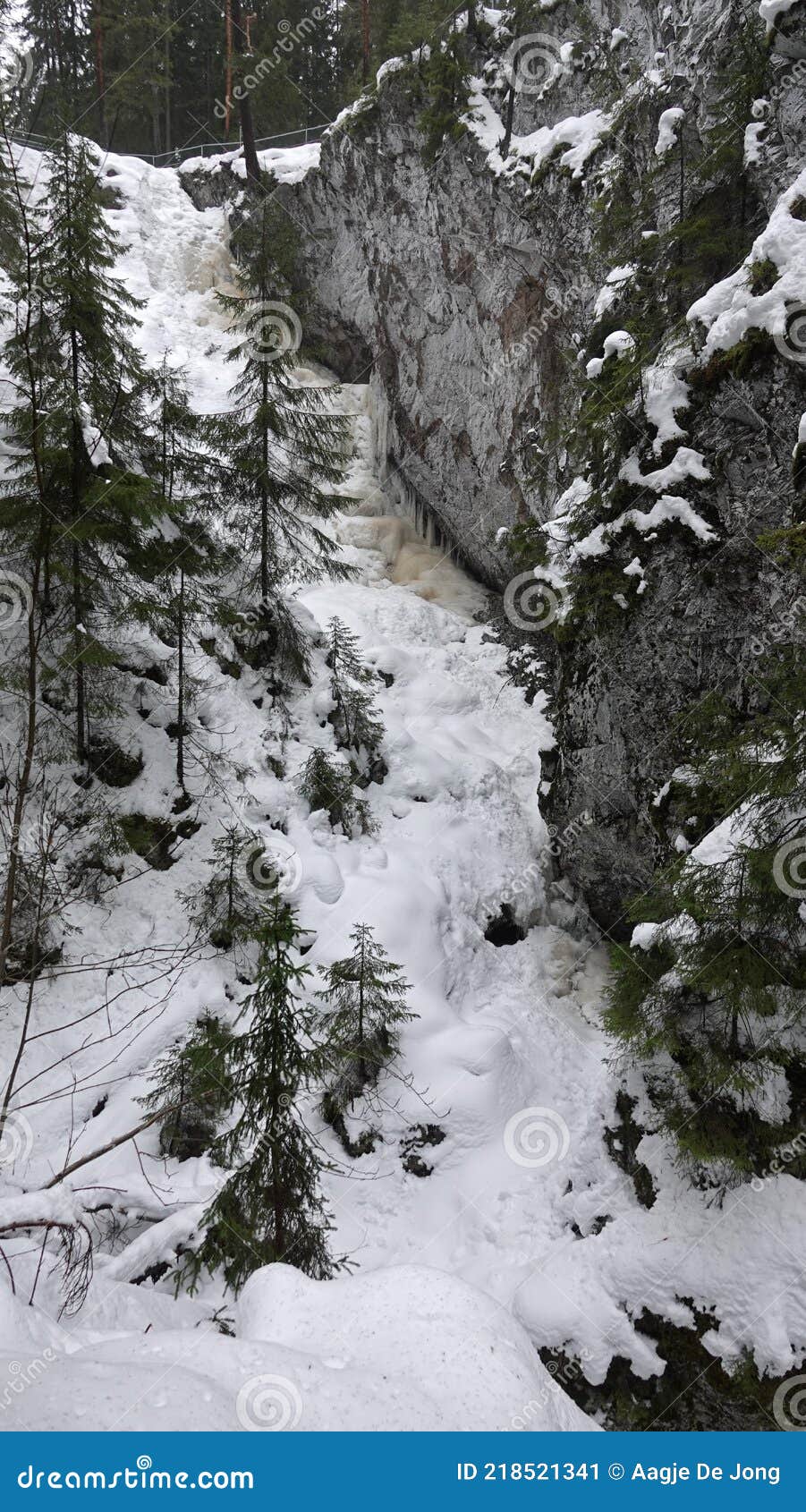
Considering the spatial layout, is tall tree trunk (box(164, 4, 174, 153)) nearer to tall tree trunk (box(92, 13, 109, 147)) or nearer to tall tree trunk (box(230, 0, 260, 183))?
tall tree trunk (box(92, 13, 109, 147))

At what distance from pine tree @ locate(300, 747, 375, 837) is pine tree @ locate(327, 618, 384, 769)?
3.78 feet

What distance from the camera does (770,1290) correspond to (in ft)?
18.1

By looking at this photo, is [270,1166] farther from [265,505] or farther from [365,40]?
[365,40]

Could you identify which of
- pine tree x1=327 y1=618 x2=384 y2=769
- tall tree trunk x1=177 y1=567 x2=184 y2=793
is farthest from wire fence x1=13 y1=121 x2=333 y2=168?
tall tree trunk x1=177 y1=567 x2=184 y2=793

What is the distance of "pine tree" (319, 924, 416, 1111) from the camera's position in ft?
27.6

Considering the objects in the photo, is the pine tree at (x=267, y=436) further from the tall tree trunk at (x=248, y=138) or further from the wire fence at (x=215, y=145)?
the wire fence at (x=215, y=145)

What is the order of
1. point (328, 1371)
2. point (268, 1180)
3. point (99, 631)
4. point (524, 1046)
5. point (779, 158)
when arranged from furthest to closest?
point (99, 631) → point (524, 1046) → point (779, 158) → point (268, 1180) → point (328, 1371)

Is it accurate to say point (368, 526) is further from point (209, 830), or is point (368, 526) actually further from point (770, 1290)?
point (770, 1290)

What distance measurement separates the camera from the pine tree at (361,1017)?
841 cm

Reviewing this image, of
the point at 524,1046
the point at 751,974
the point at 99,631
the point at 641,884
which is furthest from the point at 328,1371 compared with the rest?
the point at 99,631

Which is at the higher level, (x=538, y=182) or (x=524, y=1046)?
(x=538, y=182)
